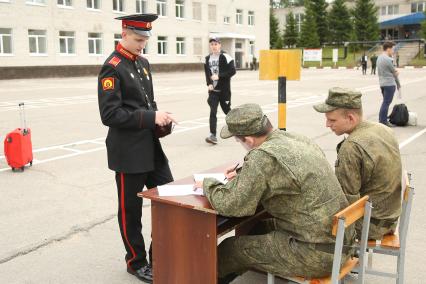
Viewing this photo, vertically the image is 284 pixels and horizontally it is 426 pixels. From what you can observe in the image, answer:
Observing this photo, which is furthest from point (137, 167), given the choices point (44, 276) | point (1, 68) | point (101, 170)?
point (1, 68)

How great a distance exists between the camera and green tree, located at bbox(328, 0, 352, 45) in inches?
2852

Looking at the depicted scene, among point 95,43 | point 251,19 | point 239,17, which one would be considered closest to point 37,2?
point 95,43

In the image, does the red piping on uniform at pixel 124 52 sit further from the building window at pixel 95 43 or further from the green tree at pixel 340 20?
the green tree at pixel 340 20

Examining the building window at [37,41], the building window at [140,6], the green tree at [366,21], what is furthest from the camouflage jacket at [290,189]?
the green tree at [366,21]

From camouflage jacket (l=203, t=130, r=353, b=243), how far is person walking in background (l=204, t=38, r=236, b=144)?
6.84 m

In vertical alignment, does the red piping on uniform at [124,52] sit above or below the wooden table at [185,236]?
above

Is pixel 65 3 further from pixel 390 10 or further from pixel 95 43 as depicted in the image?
pixel 390 10

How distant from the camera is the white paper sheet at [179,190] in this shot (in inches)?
130

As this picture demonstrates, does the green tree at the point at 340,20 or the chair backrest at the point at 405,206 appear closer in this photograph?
the chair backrest at the point at 405,206

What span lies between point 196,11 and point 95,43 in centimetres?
1328

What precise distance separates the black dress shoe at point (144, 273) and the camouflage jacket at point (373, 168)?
5.45 feet

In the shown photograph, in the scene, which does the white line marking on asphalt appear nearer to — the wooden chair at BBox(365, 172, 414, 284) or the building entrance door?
the wooden chair at BBox(365, 172, 414, 284)

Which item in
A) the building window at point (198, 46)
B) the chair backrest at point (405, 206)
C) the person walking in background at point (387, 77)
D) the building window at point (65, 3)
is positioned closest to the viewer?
the chair backrest at point (405, 206)

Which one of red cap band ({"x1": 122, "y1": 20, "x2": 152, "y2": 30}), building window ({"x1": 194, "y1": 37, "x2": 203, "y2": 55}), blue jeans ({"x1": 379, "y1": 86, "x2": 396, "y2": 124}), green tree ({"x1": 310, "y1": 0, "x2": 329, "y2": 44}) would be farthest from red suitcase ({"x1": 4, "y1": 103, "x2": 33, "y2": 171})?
green tree ({"x1": 310, "y1": 0, "x2": 329, "y2": 44})
